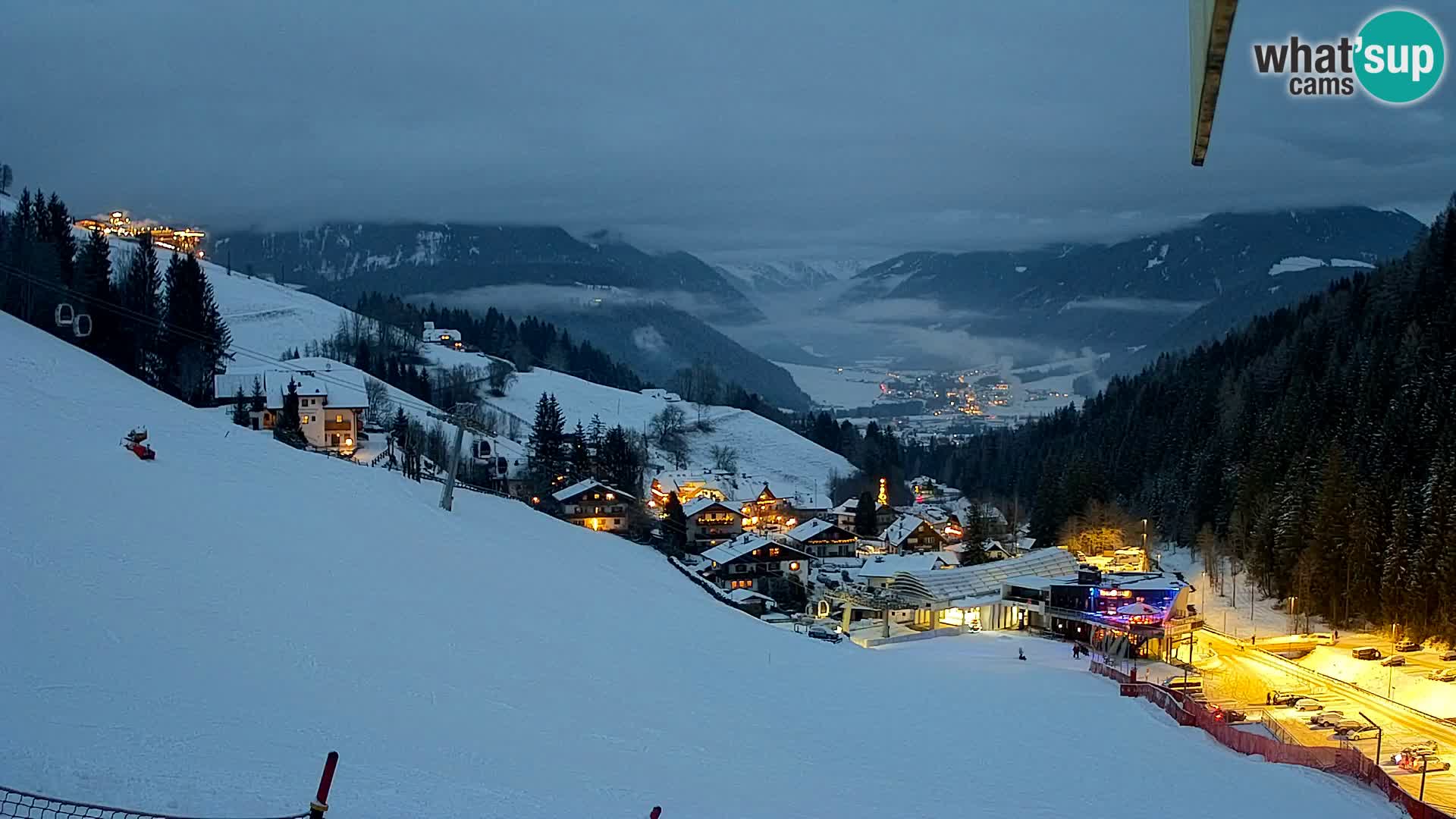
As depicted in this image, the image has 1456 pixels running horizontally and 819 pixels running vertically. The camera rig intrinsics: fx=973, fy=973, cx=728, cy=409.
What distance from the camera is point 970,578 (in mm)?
40938

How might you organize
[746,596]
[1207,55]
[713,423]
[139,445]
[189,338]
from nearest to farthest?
[1207,55]
[139,445]
[746,596]
[189,338]
[713,423]

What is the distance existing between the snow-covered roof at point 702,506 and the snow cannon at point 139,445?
144 ft

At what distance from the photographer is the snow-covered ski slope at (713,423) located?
3880 inches

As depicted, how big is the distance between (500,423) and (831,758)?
82.1 m

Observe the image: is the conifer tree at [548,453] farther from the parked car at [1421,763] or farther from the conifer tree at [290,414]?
the parked car at [1421,763]

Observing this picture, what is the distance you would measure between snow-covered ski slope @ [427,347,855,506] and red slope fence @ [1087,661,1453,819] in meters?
68.8

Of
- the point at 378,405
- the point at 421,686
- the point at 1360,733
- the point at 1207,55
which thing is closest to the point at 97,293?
the point at 378,405

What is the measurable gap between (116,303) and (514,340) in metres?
88.1

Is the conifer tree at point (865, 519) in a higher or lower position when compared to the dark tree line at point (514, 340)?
lower

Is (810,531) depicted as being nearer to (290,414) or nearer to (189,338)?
(290,414)

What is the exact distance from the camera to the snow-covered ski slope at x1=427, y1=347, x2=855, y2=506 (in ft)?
323

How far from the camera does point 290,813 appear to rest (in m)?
7.50

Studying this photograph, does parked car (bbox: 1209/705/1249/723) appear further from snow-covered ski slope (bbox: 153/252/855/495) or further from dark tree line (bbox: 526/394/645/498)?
snow-covered ski slope (bbox: 153/252/855/495)

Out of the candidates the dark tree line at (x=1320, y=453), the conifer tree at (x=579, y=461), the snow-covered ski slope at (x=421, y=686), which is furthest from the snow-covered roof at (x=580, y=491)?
the snow-covered ski slope at (x=421, y=686)
